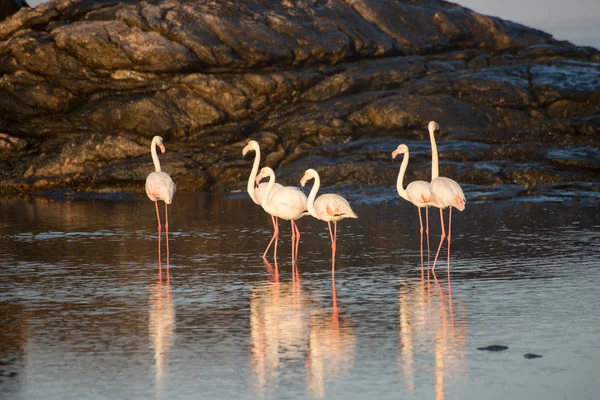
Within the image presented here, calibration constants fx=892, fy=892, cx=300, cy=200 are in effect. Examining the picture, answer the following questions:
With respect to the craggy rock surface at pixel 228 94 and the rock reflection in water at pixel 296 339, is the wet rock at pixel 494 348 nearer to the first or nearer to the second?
the rock reflection in water at pixel 296 339

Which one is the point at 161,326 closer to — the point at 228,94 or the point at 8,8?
the point at 228,94

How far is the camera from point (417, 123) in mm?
35156

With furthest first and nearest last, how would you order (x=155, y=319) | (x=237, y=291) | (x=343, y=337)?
1. (x=237, y=291)
2. (x=155, y=319)
3. (x=343, y=337)

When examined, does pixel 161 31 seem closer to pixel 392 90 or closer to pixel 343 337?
pixel 392 90

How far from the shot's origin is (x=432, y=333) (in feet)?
30.6

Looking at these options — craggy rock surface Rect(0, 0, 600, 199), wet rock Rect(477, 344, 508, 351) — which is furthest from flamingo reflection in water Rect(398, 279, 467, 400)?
craggy rock surface Rect(0, 0, 600, 199)

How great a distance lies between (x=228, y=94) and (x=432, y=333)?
28.7 metres

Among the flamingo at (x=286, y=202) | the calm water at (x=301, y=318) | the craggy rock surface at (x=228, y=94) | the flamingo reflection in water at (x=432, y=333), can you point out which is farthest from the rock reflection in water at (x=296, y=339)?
the craggy rock surface at (x=228, y=94)

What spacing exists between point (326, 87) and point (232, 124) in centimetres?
434

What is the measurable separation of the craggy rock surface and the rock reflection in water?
21.8 m

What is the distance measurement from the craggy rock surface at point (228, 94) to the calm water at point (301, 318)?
16.7 metres

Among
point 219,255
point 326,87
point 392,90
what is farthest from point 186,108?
point 219,255

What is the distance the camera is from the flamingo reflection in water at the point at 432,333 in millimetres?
7887

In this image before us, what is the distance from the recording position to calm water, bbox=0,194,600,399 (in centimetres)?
764
